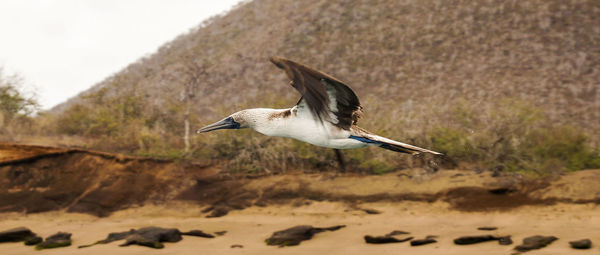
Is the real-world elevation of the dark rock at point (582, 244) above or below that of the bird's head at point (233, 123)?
below

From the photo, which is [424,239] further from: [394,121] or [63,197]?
[63,197]

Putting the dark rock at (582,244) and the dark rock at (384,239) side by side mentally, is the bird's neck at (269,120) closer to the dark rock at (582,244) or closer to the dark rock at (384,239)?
the dark rock at (384,239)

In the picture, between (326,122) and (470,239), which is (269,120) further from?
(470,239)

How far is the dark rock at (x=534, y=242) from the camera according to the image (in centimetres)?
926

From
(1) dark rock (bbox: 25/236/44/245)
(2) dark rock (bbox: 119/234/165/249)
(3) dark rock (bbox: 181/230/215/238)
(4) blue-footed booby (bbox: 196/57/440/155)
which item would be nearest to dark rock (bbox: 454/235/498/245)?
(3) dark rock (bbox: 181/230/215/238)

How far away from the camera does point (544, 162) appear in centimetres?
1383

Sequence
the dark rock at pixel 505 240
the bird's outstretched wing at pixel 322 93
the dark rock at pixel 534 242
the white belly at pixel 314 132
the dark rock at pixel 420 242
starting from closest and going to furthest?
1. the bird's outstretched wing at pixel 322 93
2. the white belly at pixel 314 132
3. the dark rock at pixel 534 242
4. the dark rock at pixel 505 240
5. the dark rock at pixel 420 242

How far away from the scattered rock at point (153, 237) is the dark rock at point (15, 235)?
2674mm

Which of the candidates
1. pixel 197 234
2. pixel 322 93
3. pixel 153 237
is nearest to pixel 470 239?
pixel 197 234

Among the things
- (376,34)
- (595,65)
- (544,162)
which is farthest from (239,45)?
(544,162)

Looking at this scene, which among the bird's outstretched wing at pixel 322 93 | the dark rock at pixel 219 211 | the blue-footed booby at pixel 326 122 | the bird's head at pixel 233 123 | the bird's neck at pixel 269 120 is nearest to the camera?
the bird's outstretched wing at pixel 322 93

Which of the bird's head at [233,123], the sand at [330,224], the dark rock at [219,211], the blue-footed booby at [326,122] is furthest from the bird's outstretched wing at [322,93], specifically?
the dark rock at [219,211]

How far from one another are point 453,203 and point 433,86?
18.9 meters

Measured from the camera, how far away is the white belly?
14.7 ft
